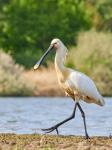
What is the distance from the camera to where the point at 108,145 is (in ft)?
45.4

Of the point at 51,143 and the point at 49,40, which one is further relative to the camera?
the point at 49,40

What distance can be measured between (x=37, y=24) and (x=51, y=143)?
50.3 metres

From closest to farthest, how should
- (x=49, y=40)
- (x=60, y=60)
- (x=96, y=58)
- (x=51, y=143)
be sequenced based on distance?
1. (x=51, y=143)
2. (x=60, y=60)
3. (x=96, y=58)
4. (x=49, y=40)

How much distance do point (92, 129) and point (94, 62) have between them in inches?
1306

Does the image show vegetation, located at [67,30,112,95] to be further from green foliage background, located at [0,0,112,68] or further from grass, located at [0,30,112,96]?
green foliage background, located at [0,0,112,68]

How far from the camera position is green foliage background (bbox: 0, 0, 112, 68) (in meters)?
63.9

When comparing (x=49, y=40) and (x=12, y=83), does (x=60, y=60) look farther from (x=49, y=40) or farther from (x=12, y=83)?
(x=49, y=40)

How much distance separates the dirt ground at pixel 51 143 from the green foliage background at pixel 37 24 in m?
46.1

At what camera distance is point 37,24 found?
6412 cm

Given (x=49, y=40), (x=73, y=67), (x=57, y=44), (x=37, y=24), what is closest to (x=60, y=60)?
(x=57, y=44)

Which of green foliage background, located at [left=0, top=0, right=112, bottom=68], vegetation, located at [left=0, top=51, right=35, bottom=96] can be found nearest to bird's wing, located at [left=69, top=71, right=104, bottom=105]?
vegetation, located at [left=0, top=51, right=35, bottom=96]

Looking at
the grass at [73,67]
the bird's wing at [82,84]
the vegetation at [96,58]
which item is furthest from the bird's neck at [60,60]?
the vegetation at [96,58]

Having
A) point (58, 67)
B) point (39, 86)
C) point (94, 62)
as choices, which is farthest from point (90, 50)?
point (58, 67)

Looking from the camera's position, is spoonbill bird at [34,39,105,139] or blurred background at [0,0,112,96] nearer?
spoonbill bird at [34,39,105,139]
